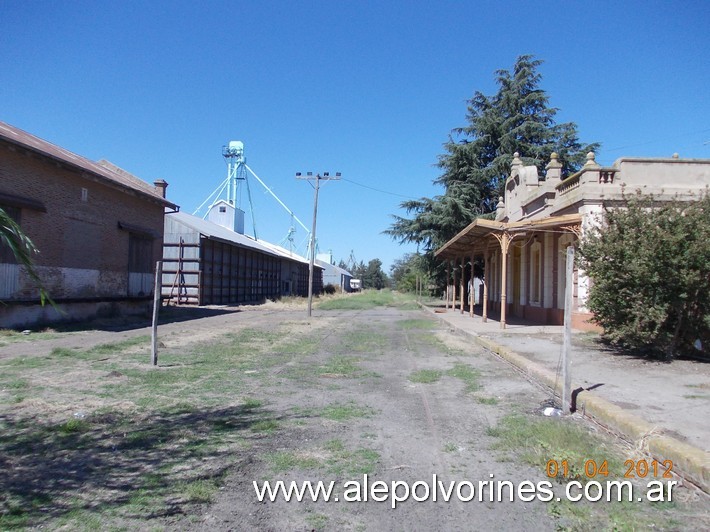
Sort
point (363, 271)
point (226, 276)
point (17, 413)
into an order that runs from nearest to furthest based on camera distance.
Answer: point (17, 413)
point (226, 276)
point (363, 271)

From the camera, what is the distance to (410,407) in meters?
7.18

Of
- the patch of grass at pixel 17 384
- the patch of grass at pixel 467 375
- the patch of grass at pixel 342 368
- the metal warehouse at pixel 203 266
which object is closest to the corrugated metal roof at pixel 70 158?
the metal warehouse at pixel 203 266

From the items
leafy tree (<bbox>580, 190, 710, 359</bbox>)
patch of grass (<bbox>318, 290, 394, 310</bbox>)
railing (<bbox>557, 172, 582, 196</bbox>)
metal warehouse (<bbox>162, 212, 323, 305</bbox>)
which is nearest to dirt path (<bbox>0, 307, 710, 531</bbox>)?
leafy tree (<bbox>580, 190, 710, 359</bbox>)

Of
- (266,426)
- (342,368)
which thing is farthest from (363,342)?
(266,426)

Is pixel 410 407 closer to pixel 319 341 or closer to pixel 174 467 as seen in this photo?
pixel 174 467

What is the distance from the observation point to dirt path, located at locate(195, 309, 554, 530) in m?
3.78

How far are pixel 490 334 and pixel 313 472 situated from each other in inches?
501

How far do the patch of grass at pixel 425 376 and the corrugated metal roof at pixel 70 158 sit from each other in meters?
13.2

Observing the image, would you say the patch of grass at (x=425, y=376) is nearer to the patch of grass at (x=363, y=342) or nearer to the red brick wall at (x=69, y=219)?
the patch of grass at (x=363, y=342)

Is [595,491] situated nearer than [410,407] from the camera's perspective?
Yes

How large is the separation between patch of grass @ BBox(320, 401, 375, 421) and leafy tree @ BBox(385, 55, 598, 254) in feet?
92.9

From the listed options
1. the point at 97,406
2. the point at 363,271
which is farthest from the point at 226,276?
the point at 363,271

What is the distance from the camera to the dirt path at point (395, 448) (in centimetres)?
378

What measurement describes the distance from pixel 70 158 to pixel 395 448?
19470 millimetres
